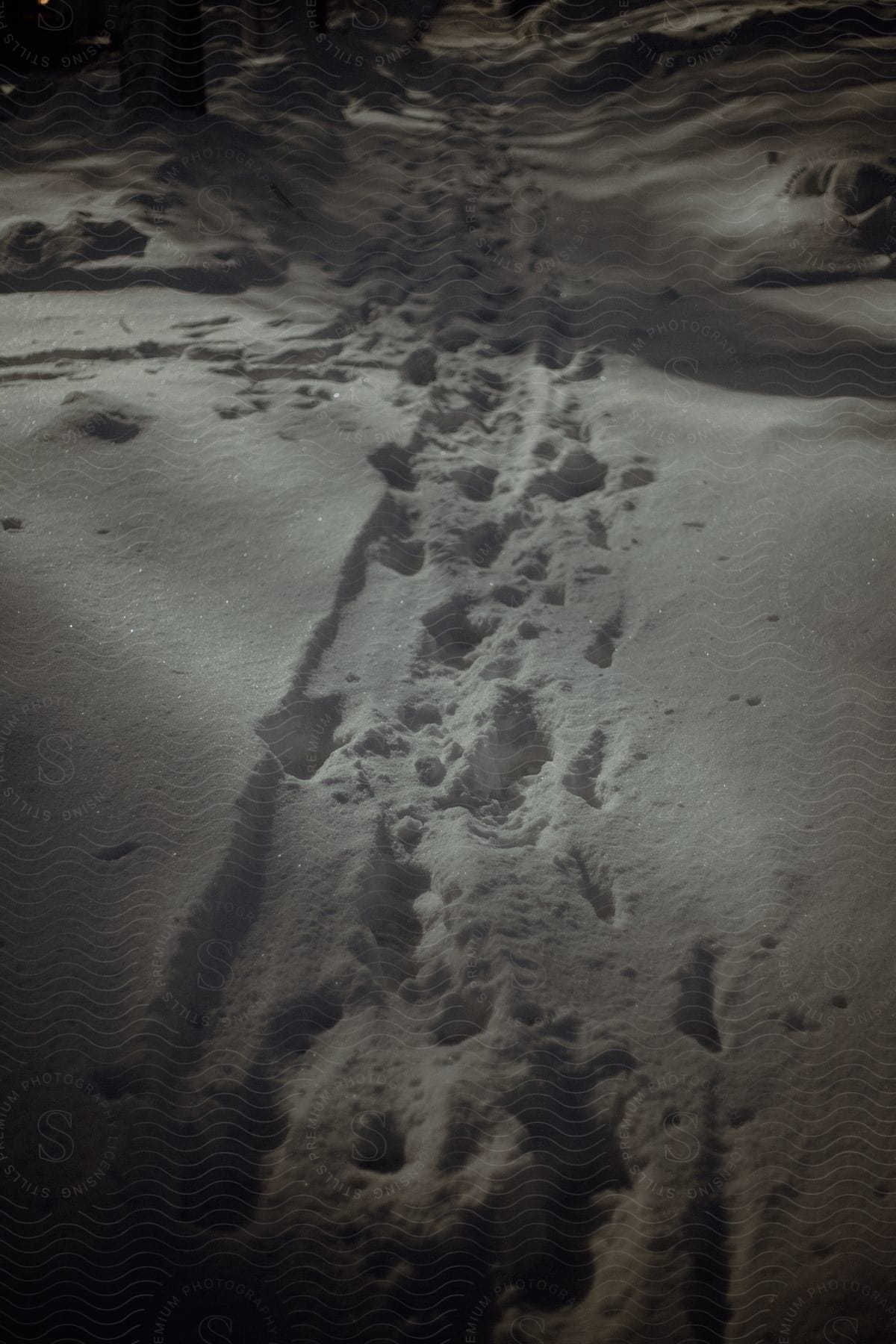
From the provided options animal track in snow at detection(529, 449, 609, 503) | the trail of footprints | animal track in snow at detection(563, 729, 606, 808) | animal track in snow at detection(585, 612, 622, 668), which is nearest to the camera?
the trail of footprints

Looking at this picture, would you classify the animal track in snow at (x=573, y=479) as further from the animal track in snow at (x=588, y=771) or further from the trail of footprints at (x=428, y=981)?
the animal track in snow at (x=588, y=771)

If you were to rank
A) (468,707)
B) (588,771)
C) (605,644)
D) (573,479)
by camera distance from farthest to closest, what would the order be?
(573,479)
(605,644)
(468,707)
(588,771)

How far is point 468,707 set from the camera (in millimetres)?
2312

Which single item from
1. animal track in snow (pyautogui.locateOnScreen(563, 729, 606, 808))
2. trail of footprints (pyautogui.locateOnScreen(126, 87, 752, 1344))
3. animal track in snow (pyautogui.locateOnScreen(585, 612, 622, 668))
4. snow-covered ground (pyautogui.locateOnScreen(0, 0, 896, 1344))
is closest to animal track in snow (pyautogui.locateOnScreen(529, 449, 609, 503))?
snow-covered ground (pyautogui.locateOnScreen(0, 0, 896, 1344))

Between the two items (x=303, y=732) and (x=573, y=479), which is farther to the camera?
(x=573, y=479)

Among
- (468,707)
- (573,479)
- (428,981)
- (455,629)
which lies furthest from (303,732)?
(573,479)

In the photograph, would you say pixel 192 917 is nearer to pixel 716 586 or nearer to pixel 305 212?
pixel 716 586

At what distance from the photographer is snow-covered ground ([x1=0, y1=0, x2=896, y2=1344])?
5.44 feet

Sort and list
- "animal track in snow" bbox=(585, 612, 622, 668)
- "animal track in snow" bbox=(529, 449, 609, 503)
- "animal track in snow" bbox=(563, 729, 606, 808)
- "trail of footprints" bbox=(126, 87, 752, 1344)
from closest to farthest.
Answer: "trail of footprints" bbox=(126, 87, 752, 1344), "animal track in snow" bbox=(563, 729, 606, 808), "animal track in snow" bbox=(585, 612, 622, 668), "animal track in snow" bbox=(529, 449, 609, 503)

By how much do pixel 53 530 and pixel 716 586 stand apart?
1.77 m

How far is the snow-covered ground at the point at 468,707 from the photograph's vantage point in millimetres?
1657

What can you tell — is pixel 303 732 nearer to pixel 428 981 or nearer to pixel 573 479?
pixel 428 981

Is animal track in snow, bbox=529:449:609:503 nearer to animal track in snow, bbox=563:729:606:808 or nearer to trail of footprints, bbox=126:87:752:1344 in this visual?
trail of footprints, bbox=126:87:752:1344

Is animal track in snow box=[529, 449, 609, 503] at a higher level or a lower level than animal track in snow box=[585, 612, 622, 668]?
higher
